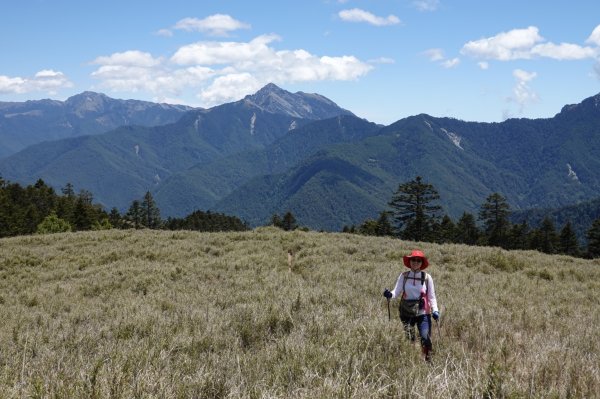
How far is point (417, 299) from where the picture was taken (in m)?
6.54

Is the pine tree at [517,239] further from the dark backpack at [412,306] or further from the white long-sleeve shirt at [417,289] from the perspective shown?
the dark backpack at [412,306]

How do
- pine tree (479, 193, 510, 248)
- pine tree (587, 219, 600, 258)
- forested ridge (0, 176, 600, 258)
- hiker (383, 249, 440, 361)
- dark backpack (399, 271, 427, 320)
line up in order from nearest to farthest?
hiker (383, 249, 440, 361) → dark backpack (399, 271, 427, 320) → forested ridge (0, 176, 600, 258) → pine tree (587, 219, 600, 258) → pine tree (479, 193, 510, 248)

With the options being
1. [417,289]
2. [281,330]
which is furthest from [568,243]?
[281,330]

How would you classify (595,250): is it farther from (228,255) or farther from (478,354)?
(478,354)

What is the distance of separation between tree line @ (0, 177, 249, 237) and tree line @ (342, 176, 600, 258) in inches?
1678

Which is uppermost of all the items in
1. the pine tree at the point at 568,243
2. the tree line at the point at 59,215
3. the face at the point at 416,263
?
the face at the point at 416,263

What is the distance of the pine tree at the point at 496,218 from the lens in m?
71.2

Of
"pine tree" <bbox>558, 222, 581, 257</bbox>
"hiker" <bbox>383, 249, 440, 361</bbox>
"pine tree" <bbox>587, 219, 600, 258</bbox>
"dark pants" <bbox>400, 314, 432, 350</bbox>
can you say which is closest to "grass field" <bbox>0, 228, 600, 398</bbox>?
"dark pants" <bbox>400, 314, 432, 350</bbox>

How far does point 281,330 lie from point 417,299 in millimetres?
2174

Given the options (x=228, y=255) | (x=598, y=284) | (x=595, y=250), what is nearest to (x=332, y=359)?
(x=598, y=284)

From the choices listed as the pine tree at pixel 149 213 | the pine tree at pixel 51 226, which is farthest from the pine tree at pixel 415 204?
the pine tree at pixel 149 213

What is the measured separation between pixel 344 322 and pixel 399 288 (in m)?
1.23

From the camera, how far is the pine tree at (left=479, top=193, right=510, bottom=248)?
7119 centimetres

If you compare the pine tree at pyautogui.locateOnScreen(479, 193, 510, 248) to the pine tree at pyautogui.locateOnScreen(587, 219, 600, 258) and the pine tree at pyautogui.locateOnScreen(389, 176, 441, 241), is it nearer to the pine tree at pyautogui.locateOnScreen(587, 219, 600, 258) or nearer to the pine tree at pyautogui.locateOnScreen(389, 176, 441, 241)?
the pine tree at pyautogui.locateOnScreen(587, 219, 600, 258)
